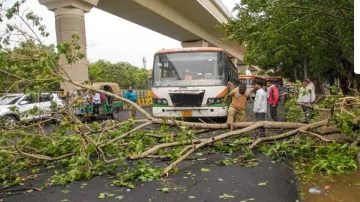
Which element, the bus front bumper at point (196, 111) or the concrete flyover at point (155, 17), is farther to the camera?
the concrete flyover at point (155, 17)

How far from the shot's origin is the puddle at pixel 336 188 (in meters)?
4.38

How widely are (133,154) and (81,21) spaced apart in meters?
11.8

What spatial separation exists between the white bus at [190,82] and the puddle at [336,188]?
5942mm

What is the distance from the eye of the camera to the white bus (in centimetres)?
1097

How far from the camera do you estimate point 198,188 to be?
15.8ft

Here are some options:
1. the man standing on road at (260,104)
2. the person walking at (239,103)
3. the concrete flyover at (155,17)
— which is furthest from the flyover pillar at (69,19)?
the man standing on road at (260,104)

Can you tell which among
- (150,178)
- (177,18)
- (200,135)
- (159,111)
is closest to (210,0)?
(177,18)

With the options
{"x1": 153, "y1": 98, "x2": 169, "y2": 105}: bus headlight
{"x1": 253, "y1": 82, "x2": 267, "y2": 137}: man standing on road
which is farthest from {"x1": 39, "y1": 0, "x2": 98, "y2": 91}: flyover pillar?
{"x1": 253, "y1": 82, "x2": 267, "y2": 137}: man standing on road

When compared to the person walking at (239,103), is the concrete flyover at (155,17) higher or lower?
higher

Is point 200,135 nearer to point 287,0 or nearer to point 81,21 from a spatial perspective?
point 287,0

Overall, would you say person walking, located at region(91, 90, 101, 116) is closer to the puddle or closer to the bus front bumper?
the bus front bumper

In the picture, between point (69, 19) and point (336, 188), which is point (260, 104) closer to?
point (336, 188)

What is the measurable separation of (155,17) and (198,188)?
55.6ft

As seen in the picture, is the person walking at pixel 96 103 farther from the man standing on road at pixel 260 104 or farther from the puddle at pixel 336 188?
the puddle at pixel 336 188
